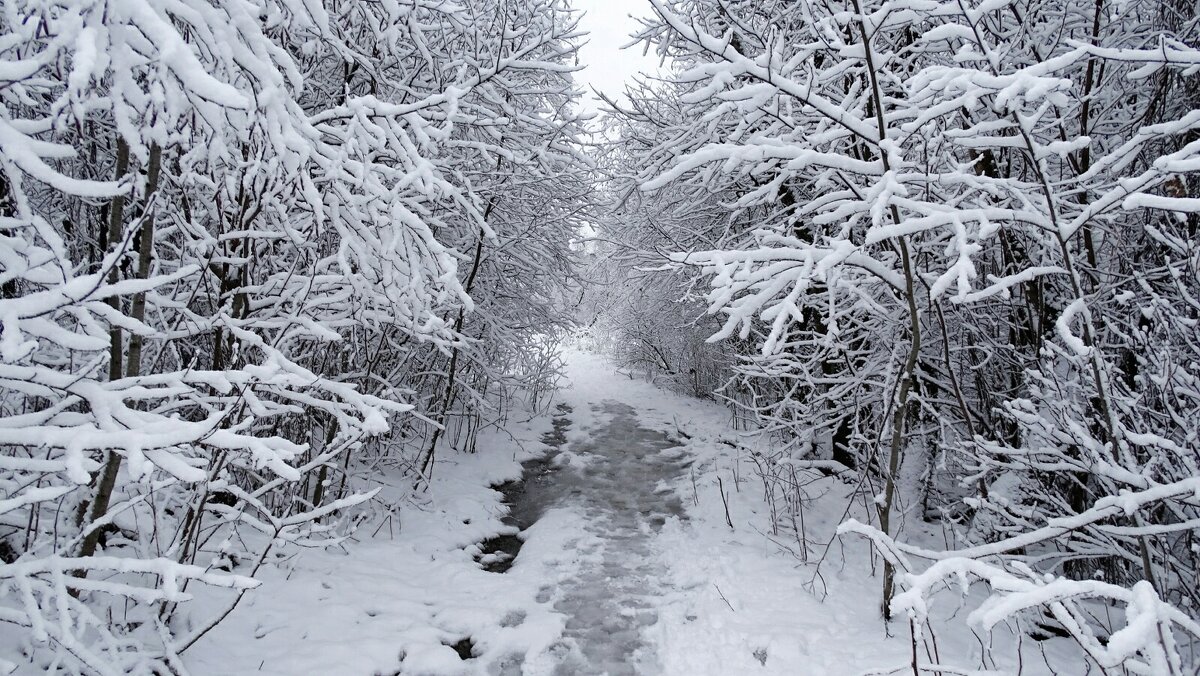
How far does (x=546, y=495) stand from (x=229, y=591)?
436 centimetres

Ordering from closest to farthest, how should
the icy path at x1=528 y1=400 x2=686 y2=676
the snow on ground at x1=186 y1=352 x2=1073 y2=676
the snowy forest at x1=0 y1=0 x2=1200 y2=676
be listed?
the snowy forest at x1=0 y1=0 x2=1200 y2=676, the snow on ground at x1=186 y1=352 x2=1073 y2=676, the icy path at x1=528 y1=400 x2=686 y2=676

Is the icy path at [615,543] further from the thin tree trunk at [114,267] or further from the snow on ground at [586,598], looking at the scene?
the thin tree trunk at [114,267]

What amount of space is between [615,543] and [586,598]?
130 centimetres

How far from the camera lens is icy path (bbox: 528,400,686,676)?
4027 millimetres

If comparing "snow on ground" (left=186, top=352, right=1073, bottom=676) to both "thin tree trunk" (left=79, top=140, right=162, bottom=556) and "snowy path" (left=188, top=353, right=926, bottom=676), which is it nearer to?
"snowy path" (left=188, top=353, right=926, bottom=676)

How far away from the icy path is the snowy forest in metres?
0.06

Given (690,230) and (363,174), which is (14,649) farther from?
(690,230)

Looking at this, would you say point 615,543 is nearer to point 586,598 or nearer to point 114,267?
point 586,598

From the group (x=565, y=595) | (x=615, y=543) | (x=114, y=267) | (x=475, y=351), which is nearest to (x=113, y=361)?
(x=114, y=267)

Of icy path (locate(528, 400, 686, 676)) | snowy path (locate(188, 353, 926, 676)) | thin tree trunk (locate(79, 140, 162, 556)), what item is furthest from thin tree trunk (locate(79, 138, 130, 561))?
icy path (locate(528, 400, 686, 676))

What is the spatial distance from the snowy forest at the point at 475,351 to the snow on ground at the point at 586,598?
4 centimetres

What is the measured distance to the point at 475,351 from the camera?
7859mm

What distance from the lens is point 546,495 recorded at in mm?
7801

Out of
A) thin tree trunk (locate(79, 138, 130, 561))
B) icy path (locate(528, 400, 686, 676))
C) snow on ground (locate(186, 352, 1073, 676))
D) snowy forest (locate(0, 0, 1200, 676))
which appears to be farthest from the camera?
icy path (locate(528, 400, 686, 676))
